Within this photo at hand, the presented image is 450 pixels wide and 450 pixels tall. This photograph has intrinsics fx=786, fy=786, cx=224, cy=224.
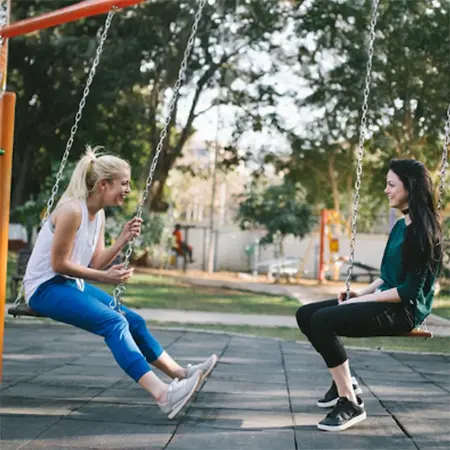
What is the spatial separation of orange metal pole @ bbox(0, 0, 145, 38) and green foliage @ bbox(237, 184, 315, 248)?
17422mm

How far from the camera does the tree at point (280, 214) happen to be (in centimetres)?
2194

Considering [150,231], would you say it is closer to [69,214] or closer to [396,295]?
[69,214]

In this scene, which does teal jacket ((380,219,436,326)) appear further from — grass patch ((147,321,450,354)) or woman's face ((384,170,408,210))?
grass patch ((147,321,450,354))

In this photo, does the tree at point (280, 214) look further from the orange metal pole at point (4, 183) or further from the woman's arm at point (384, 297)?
the woman's arm at point (384, 297)

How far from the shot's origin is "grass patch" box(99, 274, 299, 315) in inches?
514

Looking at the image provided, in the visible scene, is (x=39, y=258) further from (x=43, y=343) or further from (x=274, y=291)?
(x=274, y=291)

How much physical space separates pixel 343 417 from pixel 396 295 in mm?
644

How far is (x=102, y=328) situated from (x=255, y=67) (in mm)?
19629

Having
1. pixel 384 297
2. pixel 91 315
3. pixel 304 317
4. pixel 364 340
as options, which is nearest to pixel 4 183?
pixel 91 315

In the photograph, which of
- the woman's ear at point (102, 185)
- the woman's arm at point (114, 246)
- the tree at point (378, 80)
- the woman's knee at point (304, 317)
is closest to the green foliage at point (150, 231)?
the tree at point (378, 80)

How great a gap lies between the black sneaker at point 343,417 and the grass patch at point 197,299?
8.63 metres

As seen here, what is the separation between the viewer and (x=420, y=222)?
3.79 m

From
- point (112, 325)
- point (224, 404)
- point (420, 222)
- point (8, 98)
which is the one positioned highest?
point (8, 98)

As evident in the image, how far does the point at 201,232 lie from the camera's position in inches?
1161
